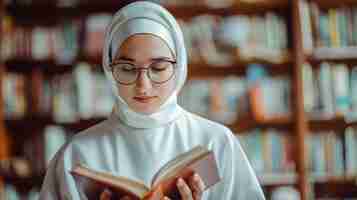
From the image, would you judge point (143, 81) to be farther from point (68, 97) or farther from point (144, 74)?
point (68, 97)

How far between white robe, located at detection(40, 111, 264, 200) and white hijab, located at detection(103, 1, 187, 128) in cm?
2

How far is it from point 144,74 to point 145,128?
12 cm

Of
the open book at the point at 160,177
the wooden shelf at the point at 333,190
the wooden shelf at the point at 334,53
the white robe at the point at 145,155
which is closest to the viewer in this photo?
the open book at the point at 160,177

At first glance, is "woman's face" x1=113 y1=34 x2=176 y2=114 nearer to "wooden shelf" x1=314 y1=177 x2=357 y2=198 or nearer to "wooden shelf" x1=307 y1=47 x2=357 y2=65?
"wooden shelf" x1=307 y1=47 x2=357 y2=65

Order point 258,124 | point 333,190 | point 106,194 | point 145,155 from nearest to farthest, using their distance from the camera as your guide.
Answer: point 106,194 → point 145,155 → point 258,124 → point 333,190

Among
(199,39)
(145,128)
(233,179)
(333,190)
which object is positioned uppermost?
(199,39)

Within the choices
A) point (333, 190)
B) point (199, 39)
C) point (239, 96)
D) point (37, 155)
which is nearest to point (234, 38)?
point (199, 39)

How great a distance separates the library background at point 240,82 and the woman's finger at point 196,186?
6.14 feet

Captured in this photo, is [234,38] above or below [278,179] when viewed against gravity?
above

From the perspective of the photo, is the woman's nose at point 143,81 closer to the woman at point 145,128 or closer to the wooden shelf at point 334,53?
the woman at point 145,128

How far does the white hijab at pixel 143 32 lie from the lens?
119cm

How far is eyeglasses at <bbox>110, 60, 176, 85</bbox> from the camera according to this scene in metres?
1.18

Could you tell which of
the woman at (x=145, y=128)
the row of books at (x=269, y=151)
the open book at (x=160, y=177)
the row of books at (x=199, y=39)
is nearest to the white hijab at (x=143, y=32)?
the woman at (x=145, y=128)

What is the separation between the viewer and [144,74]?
1.18 m
